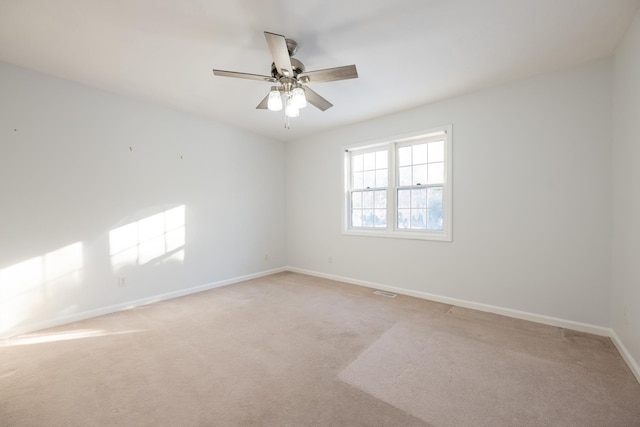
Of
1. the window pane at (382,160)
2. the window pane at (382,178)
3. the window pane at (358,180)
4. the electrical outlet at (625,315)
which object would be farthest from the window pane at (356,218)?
the electrical outlet at (625,315)

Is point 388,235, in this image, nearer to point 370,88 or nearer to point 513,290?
point 513,290

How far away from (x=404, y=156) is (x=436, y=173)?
559mm

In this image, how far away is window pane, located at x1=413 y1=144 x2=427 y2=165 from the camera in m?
3.75

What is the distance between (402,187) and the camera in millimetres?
3941

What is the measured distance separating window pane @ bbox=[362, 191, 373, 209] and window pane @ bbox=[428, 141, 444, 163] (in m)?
1.09

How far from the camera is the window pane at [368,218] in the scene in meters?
4.35

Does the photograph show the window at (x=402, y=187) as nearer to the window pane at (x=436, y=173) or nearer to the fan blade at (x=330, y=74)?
the window pane at (x=436, y=173)

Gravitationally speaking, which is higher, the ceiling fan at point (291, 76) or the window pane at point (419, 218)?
the ceiling fan at point (291, 76)

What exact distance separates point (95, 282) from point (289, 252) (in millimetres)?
3082

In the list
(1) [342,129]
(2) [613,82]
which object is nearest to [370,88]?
(1) [342,129]

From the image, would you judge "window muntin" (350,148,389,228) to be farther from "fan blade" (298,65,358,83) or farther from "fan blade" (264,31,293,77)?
"fan blade" (264,31,293,77)

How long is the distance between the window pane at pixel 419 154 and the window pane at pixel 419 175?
0.27ft

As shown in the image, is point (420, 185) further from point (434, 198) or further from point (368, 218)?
point (368, 218)

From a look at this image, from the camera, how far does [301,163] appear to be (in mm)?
5145
